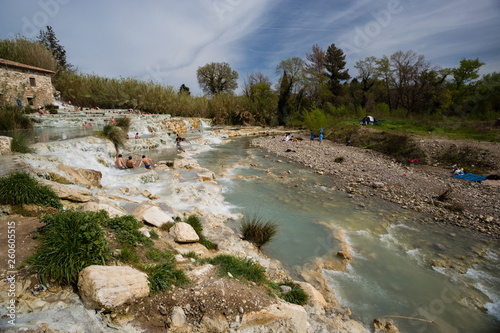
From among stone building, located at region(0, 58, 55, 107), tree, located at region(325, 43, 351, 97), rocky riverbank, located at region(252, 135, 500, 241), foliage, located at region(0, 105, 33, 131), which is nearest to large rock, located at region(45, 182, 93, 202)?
rocky riverbank, located at region(252, 135, 500, 241)

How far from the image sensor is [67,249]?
8.07ft

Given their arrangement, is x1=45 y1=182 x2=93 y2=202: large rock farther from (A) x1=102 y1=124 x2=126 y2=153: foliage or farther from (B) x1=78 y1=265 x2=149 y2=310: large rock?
(A) x1=102 y1=124 x2=126 y2=153: foliage

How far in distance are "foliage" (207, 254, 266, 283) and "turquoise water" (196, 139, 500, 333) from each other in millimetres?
1311

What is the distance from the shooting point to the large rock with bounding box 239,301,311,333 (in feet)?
7.91

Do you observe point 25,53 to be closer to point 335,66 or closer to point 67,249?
point 67,249

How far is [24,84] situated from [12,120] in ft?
30.9

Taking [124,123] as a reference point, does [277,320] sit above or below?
below

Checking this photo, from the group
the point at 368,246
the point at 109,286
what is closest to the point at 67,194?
the point at 109,286

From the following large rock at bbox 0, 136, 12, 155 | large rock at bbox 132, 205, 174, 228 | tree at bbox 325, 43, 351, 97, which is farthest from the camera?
tree at bbox 325, 43, 351, 97

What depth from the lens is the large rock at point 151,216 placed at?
4430mm

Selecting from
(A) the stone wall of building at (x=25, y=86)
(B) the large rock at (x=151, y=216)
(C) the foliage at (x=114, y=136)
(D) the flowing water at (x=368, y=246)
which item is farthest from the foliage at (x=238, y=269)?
(A) the stone wall of building at (x=25, y=86)

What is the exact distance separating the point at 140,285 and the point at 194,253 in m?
1.46

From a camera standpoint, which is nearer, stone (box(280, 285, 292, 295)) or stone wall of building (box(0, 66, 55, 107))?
stone (box(280, 285, 292, 295))

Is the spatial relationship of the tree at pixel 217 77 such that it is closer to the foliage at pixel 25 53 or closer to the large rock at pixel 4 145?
the foliage at pixel 25 53
